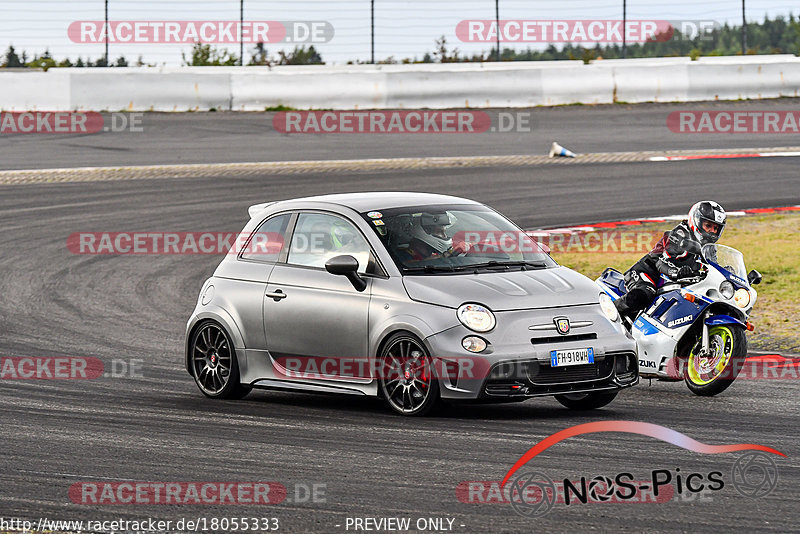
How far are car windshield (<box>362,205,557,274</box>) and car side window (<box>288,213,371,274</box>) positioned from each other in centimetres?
18

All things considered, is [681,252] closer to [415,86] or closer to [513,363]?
[513,363]

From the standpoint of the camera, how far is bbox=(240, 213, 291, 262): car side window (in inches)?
405

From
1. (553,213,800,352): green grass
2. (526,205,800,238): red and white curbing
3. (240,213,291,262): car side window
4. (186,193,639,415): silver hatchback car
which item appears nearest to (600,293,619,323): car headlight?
(186,193,639,415): silver hatchback car

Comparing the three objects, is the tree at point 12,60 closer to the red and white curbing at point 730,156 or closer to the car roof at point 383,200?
the red and white curbing at point 730,156

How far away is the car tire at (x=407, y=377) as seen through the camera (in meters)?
8.95

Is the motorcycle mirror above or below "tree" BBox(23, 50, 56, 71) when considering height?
below

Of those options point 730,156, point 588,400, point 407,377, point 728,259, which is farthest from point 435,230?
point 730,156

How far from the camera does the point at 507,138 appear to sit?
27.3 m

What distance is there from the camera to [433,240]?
9.69 m

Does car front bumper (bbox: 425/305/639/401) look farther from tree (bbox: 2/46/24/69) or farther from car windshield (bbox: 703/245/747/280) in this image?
tree (bbox: 2/46/24/69)

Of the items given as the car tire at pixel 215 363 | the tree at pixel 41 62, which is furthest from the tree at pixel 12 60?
the car tire at pixel 215 363

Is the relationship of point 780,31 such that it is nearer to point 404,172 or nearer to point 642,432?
point 404,172

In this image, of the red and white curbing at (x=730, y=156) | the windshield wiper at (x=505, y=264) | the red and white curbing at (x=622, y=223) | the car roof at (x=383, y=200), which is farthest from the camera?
the red and white curbing at (x=730, y=156)

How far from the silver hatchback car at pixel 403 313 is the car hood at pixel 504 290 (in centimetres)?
1
